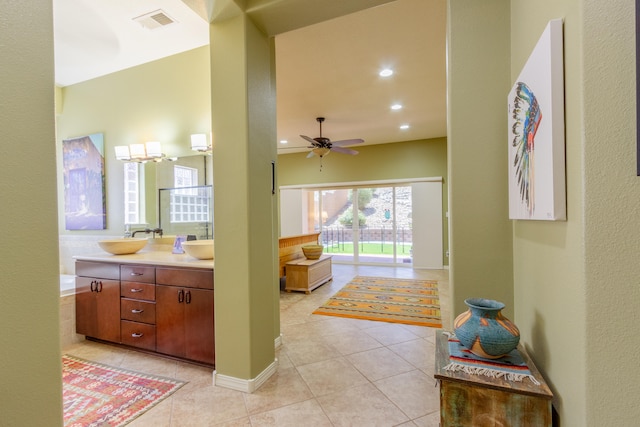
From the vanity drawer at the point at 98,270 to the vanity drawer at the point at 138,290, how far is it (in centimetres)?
14

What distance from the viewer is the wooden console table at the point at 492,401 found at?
110cm

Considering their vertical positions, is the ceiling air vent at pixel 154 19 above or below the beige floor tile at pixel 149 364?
above

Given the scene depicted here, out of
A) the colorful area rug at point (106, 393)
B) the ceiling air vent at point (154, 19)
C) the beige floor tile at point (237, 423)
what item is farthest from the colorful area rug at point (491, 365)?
the ceiling air vent at point (154, 19)

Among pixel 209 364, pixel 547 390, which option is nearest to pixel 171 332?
pixel 209 364

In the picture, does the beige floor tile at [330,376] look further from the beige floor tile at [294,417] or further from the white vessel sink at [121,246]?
the white vessel sink at [121,246]

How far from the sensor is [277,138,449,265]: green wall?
23.0 ft

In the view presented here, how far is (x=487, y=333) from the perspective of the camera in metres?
1.27

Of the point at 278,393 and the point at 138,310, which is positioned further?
the point at 138,310

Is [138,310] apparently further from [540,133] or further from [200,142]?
[540,133]

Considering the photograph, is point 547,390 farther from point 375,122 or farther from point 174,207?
point 375,122

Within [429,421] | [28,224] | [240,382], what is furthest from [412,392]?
[28,224]

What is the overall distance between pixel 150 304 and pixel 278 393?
1383mm

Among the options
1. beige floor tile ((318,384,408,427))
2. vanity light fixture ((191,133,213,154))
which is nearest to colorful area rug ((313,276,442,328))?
beige floor tile ((318,384,408,427))

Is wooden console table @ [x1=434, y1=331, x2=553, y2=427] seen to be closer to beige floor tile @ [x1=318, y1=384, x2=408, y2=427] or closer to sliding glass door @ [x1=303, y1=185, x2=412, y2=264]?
beige floor tile @ [x1=318, y1=384, x2=408, y2=427]
